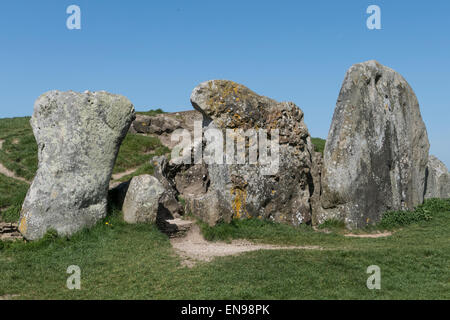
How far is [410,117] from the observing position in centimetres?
1895

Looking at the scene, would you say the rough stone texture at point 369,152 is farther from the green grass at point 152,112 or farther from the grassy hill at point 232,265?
the green grass at point 152,112

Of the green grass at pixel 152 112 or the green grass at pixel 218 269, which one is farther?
the green grass at pixel 152 112

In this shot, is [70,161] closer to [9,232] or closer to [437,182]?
[9,232]

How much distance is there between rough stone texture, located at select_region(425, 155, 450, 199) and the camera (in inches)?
833

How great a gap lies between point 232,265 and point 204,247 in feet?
8.46

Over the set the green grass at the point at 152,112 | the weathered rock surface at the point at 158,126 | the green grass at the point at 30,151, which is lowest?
the green grass at the point at 30,151

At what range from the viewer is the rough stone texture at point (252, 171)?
15023 mm

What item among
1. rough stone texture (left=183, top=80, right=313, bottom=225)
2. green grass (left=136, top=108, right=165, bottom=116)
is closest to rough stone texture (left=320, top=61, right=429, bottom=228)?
rough stone texture (left=183, top=80, right=313, bottom=225)

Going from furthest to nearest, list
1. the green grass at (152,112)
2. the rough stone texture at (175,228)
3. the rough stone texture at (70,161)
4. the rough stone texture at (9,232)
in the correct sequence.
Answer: the green grass at (152,112) < the rough stone texture at (175,228) < the rough stone texture at (9,232) < the rough stone texture at (70,161)

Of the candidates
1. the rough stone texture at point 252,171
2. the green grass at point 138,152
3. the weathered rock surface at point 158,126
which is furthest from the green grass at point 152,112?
the rough stone texture at point 252,171

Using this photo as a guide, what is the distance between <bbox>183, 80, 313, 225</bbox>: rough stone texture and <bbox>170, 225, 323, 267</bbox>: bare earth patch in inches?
29.0

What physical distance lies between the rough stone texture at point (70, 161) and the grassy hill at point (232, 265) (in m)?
0.51

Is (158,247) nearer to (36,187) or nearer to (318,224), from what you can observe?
(36,187)
